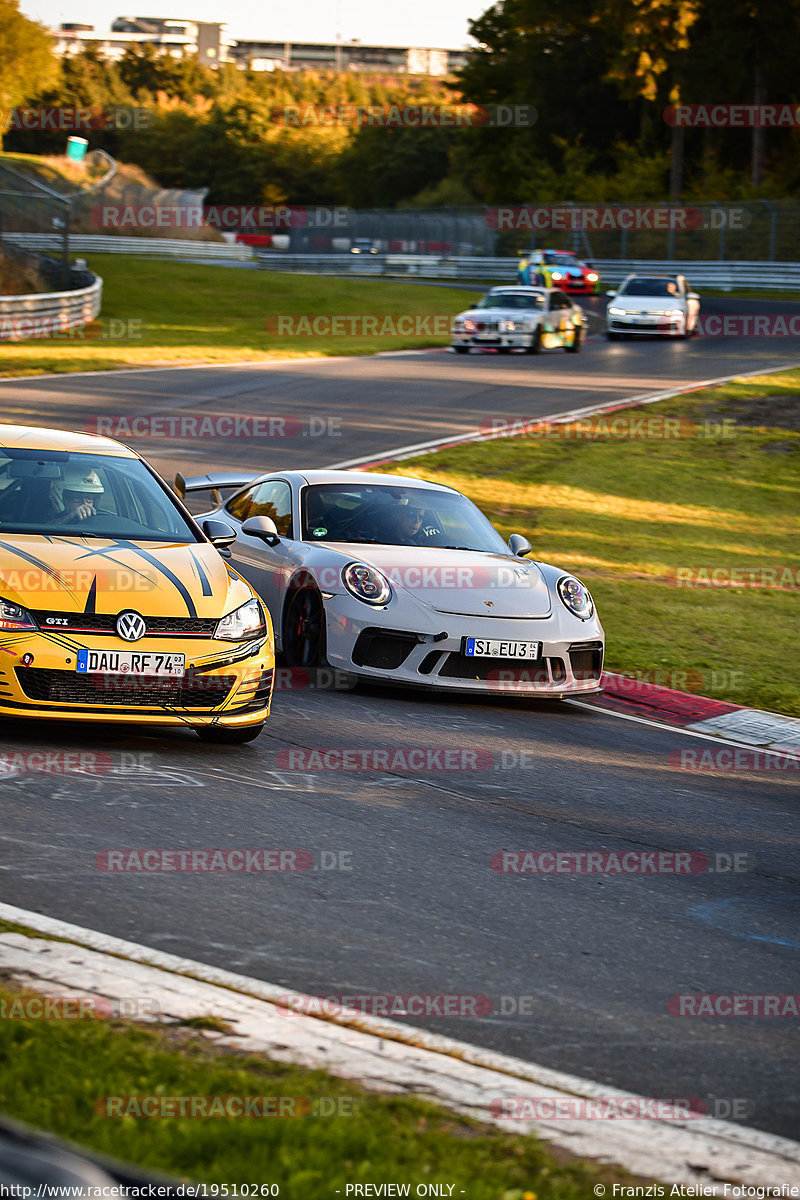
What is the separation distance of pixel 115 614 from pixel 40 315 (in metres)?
26.6

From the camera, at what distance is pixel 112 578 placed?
24.1 ft

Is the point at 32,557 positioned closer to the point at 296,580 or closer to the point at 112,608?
the point at 112,608

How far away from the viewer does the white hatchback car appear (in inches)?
1425

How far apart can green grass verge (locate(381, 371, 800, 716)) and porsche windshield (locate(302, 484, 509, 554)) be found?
1.53 meters

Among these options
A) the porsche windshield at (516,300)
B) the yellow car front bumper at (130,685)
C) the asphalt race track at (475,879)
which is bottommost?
the asphalt race track at (475,879)

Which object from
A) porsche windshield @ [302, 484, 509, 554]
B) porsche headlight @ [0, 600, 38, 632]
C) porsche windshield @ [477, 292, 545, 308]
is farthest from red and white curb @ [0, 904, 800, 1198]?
porsche windshield @ [477, 292, 545, 308]

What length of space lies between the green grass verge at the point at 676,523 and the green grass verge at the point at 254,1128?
7.36 meters

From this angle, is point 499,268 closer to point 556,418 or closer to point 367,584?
point 556,418

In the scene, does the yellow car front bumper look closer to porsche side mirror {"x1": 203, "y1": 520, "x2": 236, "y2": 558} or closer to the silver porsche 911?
porsche side mirror {"x1": 203, "y1": 520, "x2": 236, "y2": 558}

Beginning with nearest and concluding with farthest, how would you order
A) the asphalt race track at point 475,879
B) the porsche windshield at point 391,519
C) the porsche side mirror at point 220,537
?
the asphalt race track at point 475,879 → the porsche side mirror at point 220,537 → the porsche windshield at point 391,519

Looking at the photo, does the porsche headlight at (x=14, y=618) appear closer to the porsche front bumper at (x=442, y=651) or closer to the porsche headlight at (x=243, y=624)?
the porsche headlight at (x=243, y=624)

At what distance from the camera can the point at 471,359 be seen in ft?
104

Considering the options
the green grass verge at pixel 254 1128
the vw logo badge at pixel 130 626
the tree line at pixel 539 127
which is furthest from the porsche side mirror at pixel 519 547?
the tree line at pixel 539 127

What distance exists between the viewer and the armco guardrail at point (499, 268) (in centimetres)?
5147
